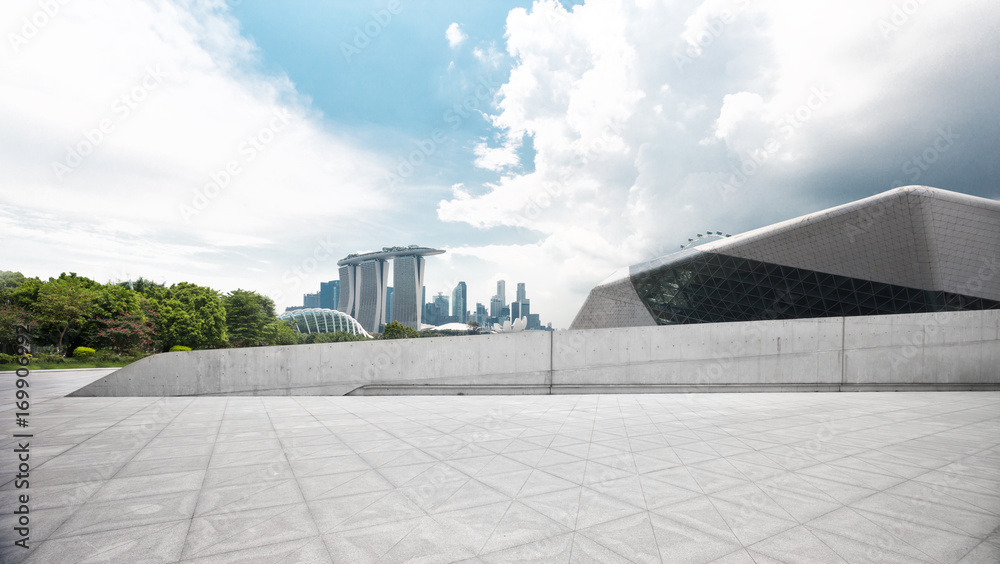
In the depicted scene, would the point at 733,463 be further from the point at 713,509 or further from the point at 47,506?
the point at 47,506

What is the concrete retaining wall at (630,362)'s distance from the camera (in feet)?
42.4

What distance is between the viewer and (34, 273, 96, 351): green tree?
32.8 meters

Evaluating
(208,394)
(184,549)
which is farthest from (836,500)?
(208,394)

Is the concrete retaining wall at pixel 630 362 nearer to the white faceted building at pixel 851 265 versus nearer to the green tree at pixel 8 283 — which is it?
the white faceted building at pixel 851 265

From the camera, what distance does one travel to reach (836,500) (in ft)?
13.8

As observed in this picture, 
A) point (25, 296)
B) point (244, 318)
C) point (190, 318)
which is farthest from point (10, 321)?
point (244, 318)

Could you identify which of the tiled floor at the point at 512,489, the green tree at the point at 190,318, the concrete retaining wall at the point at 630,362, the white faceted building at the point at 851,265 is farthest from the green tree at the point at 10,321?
the white faceted building at the point at 851,265

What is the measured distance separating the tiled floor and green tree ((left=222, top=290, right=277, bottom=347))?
47119 mm

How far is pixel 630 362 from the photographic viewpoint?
1357cm

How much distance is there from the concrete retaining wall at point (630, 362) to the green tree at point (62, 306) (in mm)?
30009

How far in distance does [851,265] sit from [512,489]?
29.9 metres

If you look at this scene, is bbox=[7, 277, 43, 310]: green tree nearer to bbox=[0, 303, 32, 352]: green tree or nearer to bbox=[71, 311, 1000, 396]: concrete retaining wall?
bbox=[0, 303, 32, 352]: green tree

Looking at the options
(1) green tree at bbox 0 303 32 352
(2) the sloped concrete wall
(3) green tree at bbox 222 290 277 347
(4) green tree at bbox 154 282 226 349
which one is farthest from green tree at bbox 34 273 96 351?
(2) the sloped concrete wall

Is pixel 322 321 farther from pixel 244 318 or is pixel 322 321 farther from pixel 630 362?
pixel 630 362
